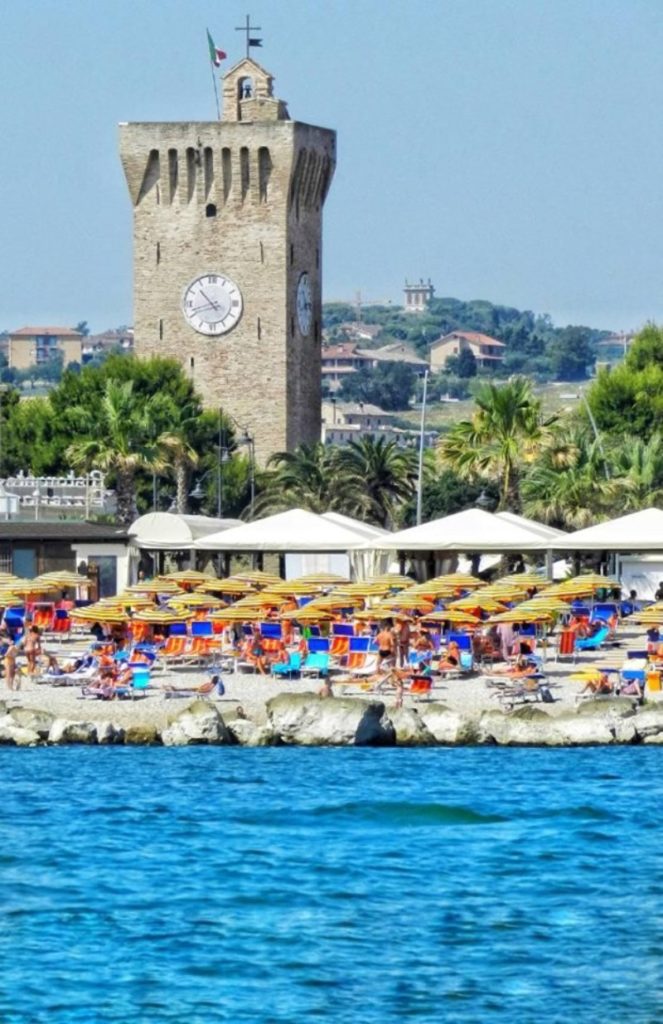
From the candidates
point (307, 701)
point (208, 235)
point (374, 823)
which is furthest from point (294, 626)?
point (208, 235)

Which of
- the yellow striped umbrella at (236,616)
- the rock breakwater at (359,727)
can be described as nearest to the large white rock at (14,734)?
the rock breakwater at (359,727)

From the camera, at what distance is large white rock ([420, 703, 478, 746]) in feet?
130

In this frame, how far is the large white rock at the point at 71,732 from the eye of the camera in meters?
39.9

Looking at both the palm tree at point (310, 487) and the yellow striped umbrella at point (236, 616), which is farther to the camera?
the palm tree at point (310, 487)

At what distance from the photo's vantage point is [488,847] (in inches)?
1356

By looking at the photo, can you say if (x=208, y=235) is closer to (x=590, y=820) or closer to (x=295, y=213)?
(x=295, y=213)

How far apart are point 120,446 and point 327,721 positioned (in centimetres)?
3125

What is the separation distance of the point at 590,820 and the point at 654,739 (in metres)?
4.07

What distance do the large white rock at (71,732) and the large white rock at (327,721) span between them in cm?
265

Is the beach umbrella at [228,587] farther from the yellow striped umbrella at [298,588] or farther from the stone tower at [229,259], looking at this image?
the stone tower at [229,259]

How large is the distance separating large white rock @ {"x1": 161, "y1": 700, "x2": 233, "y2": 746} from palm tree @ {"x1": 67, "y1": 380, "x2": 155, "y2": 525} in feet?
92.8

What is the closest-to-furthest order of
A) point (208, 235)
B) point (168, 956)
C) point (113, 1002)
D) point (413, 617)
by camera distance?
point (113, 1002) < point (168, 956) < point (413, 617) < point (208, 235)

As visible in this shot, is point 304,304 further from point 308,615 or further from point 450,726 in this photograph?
point 450,726

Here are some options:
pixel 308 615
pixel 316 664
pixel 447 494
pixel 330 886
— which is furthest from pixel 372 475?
pixel 330 886
